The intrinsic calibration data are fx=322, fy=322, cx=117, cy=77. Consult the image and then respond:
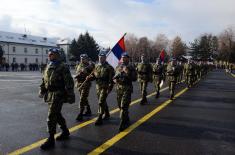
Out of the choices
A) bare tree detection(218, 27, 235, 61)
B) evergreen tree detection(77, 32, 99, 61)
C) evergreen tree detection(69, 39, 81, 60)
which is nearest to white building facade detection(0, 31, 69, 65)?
evergreen tree detection(69, 39, 81, 60)

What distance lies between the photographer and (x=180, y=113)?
10375 millimetres

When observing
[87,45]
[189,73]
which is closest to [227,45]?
[87,45]

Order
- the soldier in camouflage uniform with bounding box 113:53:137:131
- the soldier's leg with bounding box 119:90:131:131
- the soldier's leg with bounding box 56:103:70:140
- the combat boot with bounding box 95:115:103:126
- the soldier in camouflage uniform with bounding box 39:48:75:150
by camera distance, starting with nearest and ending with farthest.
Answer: the soldier in camouflage uniform with bounding box 39:48:75:150 → the soldier's leg with bounding box 56:103:70:140 → the soldier's leg with bounding box 119:90:131:131 → the soldier in camouflage uniform with bounding box 113:53:137:131 → the combat boot with bounding box 95:115:103:126

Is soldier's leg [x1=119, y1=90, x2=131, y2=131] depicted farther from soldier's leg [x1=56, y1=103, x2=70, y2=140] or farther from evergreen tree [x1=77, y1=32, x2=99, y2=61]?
evergreen tree [x1=77, y1=32, x2=99, y2=61]

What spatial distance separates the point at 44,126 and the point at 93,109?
299cm

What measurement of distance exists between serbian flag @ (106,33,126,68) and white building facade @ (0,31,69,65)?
2741 inches

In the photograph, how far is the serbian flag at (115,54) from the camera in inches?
360

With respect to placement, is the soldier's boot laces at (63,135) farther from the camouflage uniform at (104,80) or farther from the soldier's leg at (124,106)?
the camouflage uniform at (104,80)

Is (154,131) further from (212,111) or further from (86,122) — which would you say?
(212,111)

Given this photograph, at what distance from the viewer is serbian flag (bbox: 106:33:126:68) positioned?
30.0ft

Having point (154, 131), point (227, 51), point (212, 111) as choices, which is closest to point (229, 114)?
point (212, 111)

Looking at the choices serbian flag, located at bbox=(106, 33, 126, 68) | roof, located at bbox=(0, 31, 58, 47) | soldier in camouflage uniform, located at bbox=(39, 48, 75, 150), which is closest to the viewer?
soldier in camouflage uniform, located at bbox=(39, 48, 75, 150)

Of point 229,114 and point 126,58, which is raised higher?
point 126,58

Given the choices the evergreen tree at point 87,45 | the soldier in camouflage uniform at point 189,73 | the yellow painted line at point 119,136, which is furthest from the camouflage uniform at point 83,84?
the evergreen tree at point 87,45
